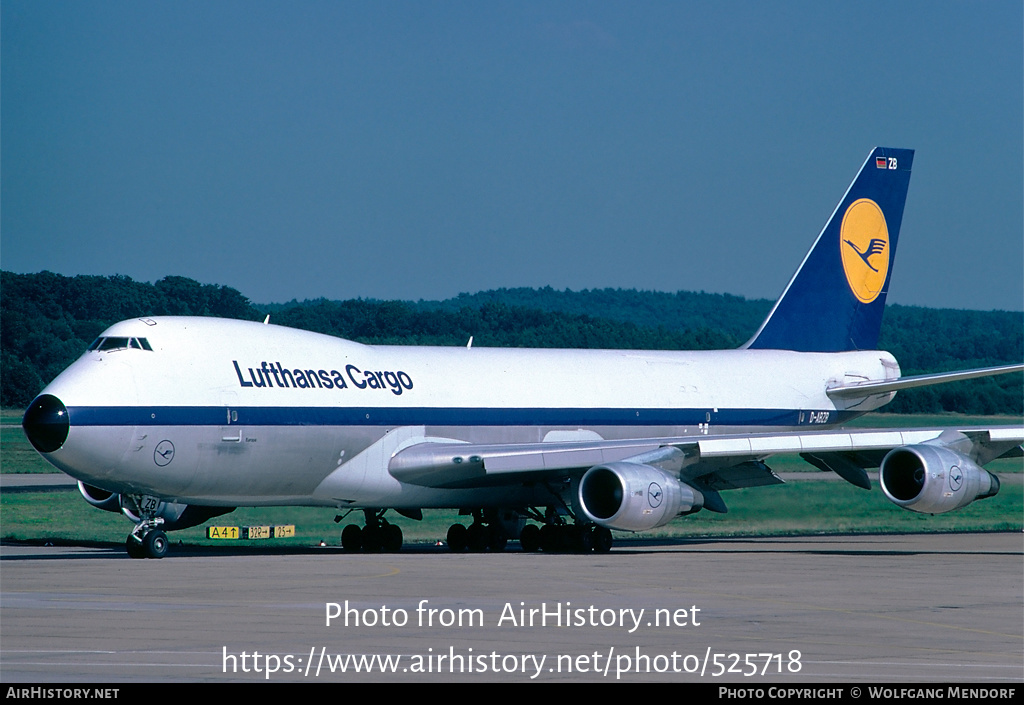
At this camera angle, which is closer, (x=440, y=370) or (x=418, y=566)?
(x=418, y=566)

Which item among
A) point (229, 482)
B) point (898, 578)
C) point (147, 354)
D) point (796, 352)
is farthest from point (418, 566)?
point (796, 352)

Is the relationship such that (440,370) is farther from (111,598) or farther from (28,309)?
(28,309)

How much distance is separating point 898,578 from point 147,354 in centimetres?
1228

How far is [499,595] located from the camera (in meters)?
18.0

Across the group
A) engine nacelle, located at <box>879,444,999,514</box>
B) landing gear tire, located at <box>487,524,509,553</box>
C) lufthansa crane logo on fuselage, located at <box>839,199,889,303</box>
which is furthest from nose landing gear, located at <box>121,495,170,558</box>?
lufthansa crane logo on fuselage, located at <box>839,199,889,303</box>

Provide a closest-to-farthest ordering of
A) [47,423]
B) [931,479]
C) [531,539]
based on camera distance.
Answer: [47,423] < [931,479] < [531,539]

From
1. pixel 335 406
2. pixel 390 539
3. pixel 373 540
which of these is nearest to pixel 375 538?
pixel 373 540

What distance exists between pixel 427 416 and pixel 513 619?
12.8m

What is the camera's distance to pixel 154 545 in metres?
24.8

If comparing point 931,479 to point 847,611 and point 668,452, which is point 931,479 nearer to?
point 668,452

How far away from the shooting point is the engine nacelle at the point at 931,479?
25656 mm

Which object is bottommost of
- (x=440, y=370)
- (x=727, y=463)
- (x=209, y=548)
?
(x=209, y=548)

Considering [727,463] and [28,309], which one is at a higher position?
[28,309]

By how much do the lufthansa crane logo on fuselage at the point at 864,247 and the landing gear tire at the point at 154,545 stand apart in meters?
18.4
